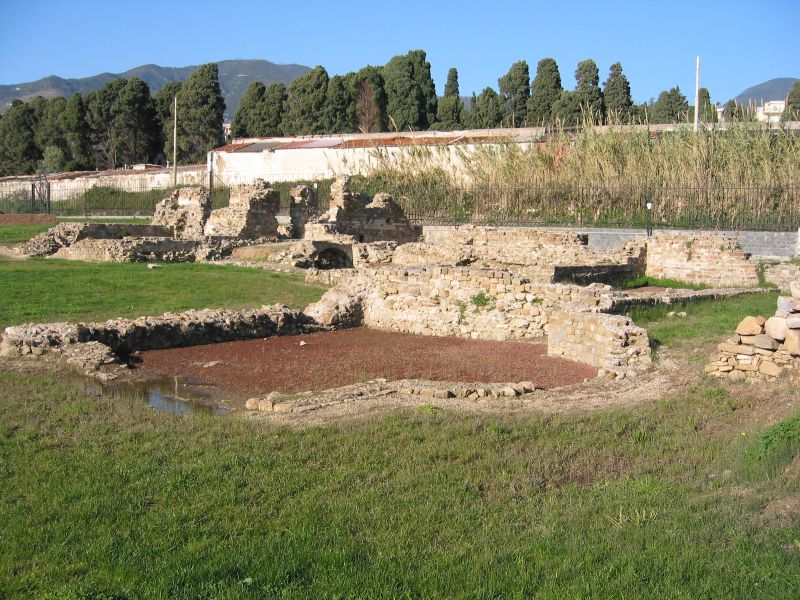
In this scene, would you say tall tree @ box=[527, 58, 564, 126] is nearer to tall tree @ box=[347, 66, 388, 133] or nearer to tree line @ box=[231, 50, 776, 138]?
tree line @ box=[231, 50, 776, 138]

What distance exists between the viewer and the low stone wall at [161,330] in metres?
11.9

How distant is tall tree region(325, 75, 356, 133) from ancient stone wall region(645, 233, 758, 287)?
50993 mm

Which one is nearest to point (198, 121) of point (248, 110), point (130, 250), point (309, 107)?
point (248, 110)

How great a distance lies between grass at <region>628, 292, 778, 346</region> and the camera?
40.0ft

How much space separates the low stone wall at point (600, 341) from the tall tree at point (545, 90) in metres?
57.3

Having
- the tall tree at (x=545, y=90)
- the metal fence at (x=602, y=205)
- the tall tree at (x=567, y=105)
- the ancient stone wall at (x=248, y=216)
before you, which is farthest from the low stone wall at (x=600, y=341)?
the tall tree at (x=545, y=90)

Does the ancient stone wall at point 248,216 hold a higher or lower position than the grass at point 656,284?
higher

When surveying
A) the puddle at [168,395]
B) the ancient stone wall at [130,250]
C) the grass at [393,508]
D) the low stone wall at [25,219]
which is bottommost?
the puddle at [168,395]

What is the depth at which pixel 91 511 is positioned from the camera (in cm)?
553

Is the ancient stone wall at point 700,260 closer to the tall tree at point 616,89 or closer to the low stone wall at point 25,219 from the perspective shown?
the low stone wall at point 25,219

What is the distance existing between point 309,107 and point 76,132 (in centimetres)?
2559

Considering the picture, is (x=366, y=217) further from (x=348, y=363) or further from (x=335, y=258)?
(x=348, y=363)

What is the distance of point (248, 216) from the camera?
30.5m

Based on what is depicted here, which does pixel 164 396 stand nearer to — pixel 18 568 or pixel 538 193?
pixel 18 568
